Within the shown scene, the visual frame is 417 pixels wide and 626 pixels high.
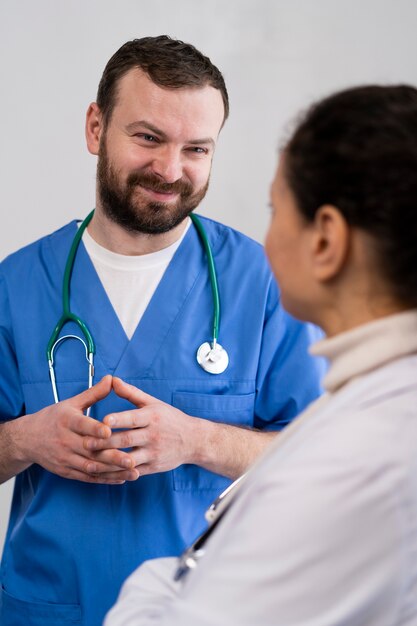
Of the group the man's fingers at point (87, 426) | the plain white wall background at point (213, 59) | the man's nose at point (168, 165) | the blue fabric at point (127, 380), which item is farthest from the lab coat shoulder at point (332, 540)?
the plain white wall background at point (213, 59)

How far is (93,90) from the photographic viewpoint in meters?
2.33

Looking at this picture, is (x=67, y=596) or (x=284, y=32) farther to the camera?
(x=284, y=32)

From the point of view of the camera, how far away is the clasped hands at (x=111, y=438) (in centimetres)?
143

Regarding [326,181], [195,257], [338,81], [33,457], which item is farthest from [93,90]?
[326,181]

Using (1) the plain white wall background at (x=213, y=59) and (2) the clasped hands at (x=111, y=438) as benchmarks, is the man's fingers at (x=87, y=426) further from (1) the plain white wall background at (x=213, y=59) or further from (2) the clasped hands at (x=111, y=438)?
(1) the plain white wall background at (x=213, y=59)

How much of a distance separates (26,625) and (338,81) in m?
1.62

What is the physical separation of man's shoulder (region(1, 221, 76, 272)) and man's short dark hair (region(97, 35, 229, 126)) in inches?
9.0

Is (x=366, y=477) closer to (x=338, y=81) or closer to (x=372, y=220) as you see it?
(x=372, y=220)

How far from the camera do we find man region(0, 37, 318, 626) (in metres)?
1.51

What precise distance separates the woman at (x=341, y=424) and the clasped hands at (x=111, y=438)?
0.55 m

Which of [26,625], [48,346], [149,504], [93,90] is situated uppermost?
[93,90]

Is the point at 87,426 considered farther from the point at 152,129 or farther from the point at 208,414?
the point at 152,129

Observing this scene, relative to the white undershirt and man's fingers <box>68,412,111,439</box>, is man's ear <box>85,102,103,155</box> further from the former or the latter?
man's fingers <box>68,412,111,439</box>

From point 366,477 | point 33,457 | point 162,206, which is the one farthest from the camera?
point 162,206
